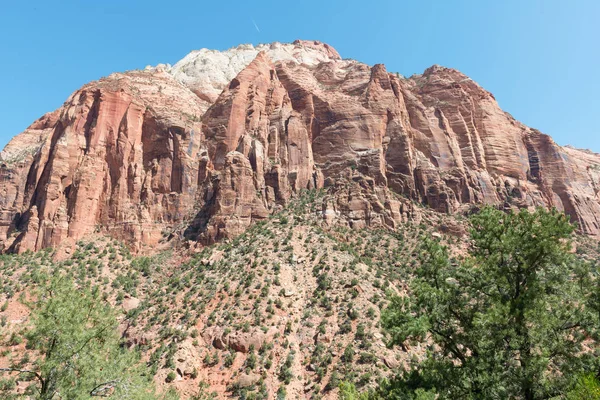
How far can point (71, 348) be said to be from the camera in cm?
1377

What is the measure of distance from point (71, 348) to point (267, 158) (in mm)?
50772

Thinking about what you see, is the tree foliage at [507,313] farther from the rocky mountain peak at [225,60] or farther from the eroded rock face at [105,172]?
the rocky mountain peak at [225,60]

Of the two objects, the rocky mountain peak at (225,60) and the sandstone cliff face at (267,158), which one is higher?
the rocky mountain peak at (225,60)

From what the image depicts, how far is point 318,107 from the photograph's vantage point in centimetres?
7019

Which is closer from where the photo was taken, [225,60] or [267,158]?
[267,158]

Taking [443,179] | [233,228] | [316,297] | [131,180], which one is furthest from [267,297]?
[443,179]

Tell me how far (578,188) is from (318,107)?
53.1 meters

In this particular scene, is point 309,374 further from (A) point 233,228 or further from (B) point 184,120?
(B) point 184,120

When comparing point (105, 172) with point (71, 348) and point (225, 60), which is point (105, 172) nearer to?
point (71, 348)

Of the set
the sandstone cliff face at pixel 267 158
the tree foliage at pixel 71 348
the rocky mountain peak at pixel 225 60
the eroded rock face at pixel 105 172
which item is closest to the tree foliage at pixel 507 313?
the tree foliage at pixel 71 348

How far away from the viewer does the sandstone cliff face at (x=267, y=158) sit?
55000 mm

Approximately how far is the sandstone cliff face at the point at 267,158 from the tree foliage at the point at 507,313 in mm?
37003

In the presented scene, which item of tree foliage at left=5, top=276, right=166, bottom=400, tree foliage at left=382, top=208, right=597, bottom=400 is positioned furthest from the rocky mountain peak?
tree foliage at left=382, top=208, right=597, bottom=400

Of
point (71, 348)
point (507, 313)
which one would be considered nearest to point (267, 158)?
point (71, 348)
